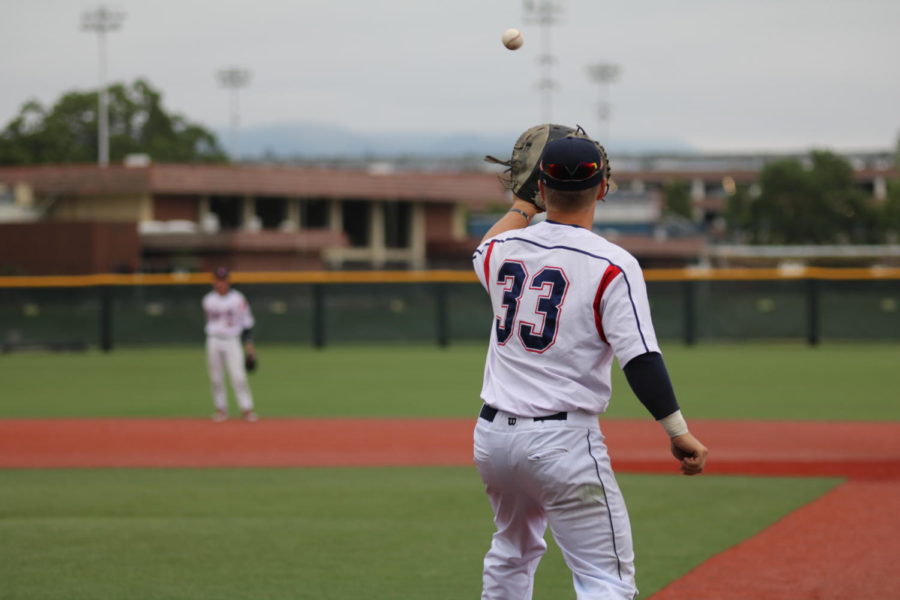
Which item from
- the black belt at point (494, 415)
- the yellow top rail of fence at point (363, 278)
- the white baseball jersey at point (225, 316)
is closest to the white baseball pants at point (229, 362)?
the white baseball jersey at point (225, 316)

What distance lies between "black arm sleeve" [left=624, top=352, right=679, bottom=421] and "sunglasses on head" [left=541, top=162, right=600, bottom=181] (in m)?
0.67

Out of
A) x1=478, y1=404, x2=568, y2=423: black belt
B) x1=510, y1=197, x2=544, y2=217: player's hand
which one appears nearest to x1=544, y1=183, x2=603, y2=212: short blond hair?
x1=510, y1=197, x2=544, y2=217: player's hand

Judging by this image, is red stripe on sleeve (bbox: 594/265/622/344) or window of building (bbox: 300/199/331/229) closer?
red stripe on sleeve (bbox: 594/265/622/344)

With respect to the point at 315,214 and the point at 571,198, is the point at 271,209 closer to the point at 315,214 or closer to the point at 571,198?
the point at 315,214

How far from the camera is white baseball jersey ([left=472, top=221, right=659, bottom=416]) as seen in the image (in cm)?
415

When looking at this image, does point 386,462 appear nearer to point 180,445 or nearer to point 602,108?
point 180,445

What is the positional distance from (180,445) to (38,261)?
116ft

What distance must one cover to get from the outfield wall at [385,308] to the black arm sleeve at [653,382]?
2667cm

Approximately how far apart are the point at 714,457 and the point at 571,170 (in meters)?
8.51

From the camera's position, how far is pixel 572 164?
4254mm

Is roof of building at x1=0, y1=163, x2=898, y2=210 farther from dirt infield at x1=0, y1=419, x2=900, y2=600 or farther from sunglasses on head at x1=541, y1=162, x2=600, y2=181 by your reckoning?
sunglasses on head at x1=541, y1=162, x2=600, y2=181

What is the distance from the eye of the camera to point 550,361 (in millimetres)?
4270

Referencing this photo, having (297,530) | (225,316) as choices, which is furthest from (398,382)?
(297,530)

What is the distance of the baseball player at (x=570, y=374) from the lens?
4164 millimetres
